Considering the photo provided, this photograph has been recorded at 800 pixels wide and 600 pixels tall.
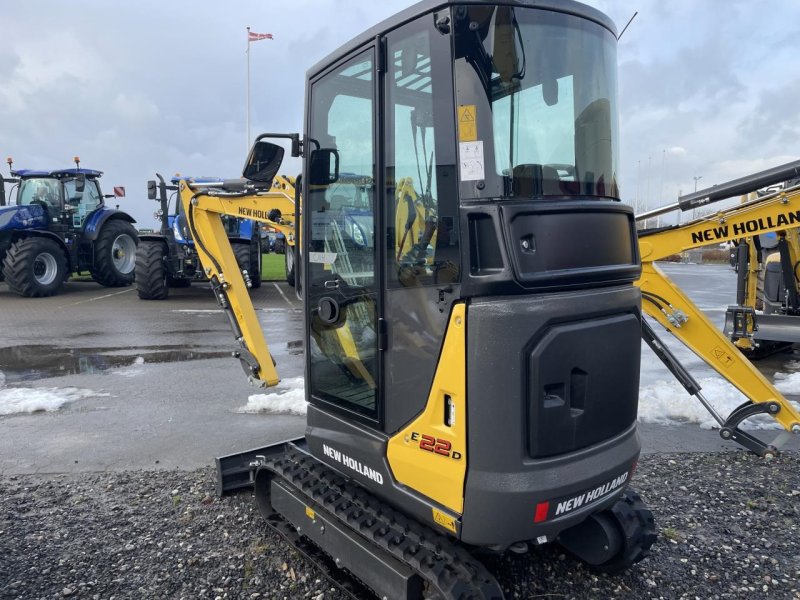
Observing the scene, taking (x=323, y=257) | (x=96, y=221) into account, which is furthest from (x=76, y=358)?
(x=96, y=221)

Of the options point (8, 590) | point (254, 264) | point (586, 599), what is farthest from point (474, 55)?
point (254, 264)

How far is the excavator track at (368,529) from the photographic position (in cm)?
237

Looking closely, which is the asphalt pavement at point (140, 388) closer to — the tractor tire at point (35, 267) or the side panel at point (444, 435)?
the tractor tire at point (35, 267)

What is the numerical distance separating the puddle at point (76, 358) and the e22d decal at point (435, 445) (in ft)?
21.4

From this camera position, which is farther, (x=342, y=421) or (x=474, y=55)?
(x=342, y=421)

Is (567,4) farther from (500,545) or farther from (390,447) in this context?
(500,545)

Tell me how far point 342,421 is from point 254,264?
526 inches

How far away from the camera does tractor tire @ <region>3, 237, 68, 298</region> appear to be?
13.9m

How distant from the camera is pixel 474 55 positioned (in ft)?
7.37

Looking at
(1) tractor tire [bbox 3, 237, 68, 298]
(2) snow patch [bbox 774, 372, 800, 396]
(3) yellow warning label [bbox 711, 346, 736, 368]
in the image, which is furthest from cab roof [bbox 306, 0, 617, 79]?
(1) tractor tire [bbox 3, 237, 68, 298]

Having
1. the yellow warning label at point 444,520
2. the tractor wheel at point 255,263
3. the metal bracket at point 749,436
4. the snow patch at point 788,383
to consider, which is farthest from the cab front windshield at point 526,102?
the tractor wheel at point 255,263

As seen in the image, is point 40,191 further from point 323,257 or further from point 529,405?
point 529,405

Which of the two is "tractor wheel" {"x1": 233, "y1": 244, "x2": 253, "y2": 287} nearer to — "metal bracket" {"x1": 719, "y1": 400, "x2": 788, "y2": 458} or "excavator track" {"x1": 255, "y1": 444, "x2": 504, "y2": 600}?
"excavator track" {"x1": 255, "y1": 444, "x2": 504, "y2": 600}

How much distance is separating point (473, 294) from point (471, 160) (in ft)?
1.68
